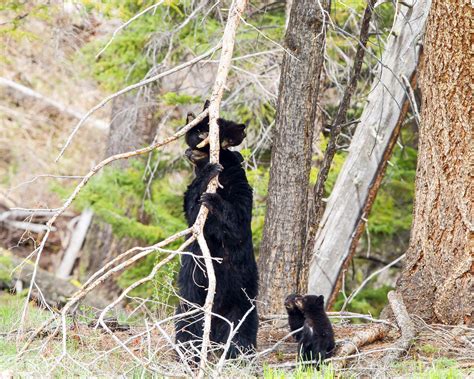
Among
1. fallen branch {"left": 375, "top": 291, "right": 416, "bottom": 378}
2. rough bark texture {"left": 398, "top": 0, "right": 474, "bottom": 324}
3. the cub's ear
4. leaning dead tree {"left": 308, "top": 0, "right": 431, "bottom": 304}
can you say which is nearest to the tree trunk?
leaning dead tree {"left": 308, "top": 0, "right": 431, "bottom": 304}

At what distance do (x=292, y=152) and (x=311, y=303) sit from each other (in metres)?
1.79

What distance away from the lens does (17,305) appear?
27.5ft

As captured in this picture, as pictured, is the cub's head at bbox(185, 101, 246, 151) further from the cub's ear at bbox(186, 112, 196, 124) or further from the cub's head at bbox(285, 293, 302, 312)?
the cub's head at bbox(285, 293, 302, 312)

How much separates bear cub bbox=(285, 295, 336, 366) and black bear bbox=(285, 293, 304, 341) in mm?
115

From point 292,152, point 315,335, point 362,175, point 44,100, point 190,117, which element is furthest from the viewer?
point 44,100

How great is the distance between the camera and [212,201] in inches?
242

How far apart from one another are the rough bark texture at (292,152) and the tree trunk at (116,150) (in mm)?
6142

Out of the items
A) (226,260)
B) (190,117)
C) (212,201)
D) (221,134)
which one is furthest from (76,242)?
(212,201)

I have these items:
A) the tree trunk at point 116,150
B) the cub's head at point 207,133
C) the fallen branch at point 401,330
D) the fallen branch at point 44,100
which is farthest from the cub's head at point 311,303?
the fallen branch at point 44,100

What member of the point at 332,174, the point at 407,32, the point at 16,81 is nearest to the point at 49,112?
the point at 16,81

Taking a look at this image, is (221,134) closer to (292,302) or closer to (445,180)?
(292,302)

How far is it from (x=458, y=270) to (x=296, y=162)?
6.14 feet

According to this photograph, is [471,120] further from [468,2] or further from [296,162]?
[296,162]

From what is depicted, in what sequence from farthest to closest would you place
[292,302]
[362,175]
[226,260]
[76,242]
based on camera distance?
[76,242]
[362,175]
[292,302]
[226,260]
